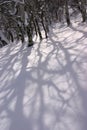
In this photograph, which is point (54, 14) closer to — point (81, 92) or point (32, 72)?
point (32, 72)

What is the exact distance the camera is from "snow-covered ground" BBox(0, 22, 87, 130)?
216 inches

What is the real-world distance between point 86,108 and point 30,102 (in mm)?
1736

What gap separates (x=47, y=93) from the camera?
7047mm

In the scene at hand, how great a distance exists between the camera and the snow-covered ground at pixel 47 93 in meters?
5.49

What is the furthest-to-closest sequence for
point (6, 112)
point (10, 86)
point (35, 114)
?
point (10, 86)
point (6, 112)
point (35, 114)

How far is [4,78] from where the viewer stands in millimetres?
10352

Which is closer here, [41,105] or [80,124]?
[80,124]

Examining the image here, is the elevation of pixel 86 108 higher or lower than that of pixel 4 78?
higher

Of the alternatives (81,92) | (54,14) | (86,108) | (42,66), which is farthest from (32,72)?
(54,14)

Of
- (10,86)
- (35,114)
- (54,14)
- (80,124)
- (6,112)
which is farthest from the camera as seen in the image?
(54,14)

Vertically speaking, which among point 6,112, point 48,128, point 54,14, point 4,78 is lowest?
point 54,14

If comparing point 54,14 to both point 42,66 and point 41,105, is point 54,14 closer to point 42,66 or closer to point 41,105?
point 42,66

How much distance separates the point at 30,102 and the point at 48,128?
1.68m

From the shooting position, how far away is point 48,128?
5203 mm
